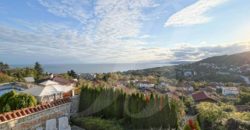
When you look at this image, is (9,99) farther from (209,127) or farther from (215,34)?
(215,34)

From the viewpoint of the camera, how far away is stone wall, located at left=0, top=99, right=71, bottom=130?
8695 millimetres

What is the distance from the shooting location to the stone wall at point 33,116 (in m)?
8.70

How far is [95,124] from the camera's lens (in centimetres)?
1141

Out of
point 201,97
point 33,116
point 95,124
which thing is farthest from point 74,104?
point 201,97

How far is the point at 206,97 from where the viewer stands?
31812mm

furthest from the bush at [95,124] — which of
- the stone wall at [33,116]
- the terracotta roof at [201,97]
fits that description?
the terracotta roof at [201,97]

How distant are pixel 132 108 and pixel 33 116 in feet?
15.7

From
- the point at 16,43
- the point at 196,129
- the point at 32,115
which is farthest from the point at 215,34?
the point at 16,43

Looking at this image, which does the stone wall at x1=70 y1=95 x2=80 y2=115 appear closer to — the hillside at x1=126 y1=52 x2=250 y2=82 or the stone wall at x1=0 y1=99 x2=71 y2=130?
the stone wall at x1=0 y1=99 x2=71 y2=130

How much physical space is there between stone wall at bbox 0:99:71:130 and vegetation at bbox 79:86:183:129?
1.39 metres

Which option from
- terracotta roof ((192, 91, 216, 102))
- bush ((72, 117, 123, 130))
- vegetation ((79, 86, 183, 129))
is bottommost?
terracotta roof ((192, 91, 216, 102))

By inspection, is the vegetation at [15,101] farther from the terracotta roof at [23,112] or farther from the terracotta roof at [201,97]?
the terracotta roof at [201,97]

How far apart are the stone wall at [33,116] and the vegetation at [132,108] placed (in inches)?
54.6

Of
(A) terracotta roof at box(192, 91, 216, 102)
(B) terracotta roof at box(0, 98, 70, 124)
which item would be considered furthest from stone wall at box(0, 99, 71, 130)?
(A) terracotta roof at box(192, 91, 216, 102)
